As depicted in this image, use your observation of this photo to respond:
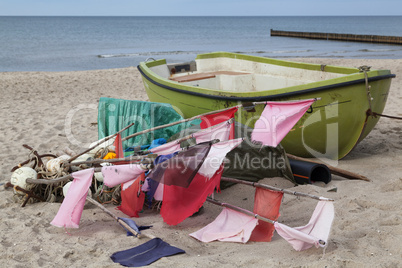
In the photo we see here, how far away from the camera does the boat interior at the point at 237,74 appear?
7527 mm

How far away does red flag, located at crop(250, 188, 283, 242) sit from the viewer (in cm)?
377

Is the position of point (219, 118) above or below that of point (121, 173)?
above

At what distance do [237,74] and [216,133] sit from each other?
424 cm

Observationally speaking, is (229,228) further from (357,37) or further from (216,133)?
(357,37)

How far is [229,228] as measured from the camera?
3.85 meters

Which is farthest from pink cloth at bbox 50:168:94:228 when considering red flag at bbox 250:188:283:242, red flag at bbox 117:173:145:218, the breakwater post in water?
the breakwater post in water

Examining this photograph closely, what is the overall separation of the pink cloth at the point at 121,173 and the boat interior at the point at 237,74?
441 cm

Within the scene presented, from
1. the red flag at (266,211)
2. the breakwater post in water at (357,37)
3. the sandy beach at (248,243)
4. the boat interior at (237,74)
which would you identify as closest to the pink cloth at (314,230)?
the sandy beach at (248,243)

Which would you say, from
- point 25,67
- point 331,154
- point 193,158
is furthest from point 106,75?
point 193,158

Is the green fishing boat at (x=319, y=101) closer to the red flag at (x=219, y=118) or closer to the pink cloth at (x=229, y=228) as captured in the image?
the red flag at (x=219, y=118)

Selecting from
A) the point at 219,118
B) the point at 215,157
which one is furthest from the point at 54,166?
the point at 215,157

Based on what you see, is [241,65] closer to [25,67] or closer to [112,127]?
[112,127]

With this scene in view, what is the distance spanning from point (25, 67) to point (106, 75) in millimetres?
9479

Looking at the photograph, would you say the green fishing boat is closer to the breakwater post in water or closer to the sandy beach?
the sandy beach
